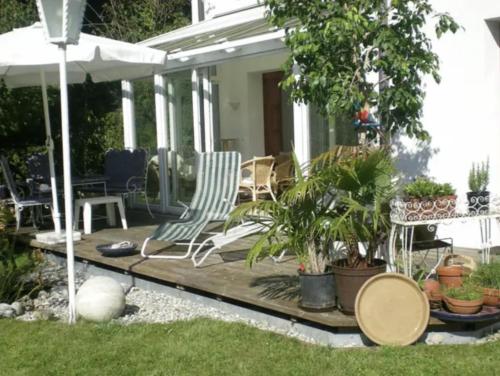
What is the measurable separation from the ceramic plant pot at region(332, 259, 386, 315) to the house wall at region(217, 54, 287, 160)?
26.4 ft

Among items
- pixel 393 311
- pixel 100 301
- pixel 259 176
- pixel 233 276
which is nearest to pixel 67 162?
pixel 100 301

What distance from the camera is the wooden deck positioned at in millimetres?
4816

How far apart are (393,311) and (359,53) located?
2.28 m

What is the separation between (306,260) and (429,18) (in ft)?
10.9

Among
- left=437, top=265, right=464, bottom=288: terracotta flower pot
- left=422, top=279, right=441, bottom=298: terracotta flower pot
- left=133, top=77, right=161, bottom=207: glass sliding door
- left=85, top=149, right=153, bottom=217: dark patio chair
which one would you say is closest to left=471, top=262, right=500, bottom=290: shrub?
left=437, top=265, right=464, bottom=288: terracotta flower pot

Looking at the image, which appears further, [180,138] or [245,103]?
[245,103]

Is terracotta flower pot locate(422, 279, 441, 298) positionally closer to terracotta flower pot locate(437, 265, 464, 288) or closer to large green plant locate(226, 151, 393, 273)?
terracotta flower pot locate(437, 265, 464, 288)

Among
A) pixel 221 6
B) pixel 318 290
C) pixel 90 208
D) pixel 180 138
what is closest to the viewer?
pixel 318 290

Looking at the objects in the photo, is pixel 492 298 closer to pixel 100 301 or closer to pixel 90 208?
pixel 100 301

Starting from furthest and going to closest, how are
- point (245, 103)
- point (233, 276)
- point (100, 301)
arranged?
point (245, 103) < point (233, 276) < point (100, 301)

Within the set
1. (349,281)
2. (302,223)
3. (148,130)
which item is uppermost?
(148,130)

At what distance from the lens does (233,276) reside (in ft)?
19.5

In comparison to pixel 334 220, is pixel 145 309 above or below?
below

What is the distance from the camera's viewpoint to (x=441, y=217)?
16.1 ft
